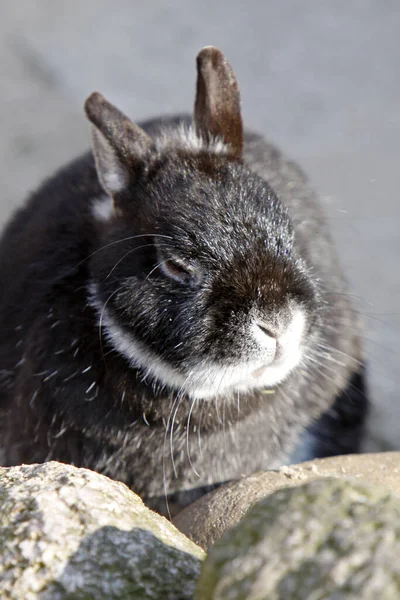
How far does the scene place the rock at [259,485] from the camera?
105 inches

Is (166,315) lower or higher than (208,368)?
higher

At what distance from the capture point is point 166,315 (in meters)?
2.69

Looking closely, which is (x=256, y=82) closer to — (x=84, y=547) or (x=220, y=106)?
(x=220, y=106)

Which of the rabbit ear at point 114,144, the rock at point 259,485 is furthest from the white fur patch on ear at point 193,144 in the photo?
the rock at point 259,485

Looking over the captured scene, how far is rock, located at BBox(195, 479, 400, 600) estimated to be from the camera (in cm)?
149

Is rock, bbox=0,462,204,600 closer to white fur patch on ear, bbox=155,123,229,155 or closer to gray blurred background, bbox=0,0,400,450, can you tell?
white fur patch on ear, bbox=155,123,229,155

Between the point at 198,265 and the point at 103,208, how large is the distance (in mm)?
717

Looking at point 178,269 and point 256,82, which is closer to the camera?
point 178,269

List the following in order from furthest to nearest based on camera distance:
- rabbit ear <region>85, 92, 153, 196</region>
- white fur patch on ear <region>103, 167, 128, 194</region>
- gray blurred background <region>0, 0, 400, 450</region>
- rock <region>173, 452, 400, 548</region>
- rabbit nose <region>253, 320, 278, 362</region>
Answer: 1. gray blurred background <region>0, 0, 400, 450</region>
2. white fur patch on ear <region>103, 167, 128, 194</region>
3. rabbit ear <region>85, 92, 153, 196</region>
4. rock <region>173, 452, 400, 548</region>
5. rabbit nose <region>253, 320, 278, 362</region>

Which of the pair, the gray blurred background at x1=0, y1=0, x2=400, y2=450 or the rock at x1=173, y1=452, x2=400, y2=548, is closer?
the rock at x1=173, y1=452, x2=400, y2=548

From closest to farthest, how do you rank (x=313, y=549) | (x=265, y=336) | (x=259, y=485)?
1. (x=313, y=549)
2. (x=265, y=336)
3. (x=259, y=485)

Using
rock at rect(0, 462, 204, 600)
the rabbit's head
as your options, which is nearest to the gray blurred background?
the rabbit's head

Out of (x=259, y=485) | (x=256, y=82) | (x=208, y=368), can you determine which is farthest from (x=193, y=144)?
(x=256, y=82)

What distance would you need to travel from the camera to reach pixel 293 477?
→ 2834mm
